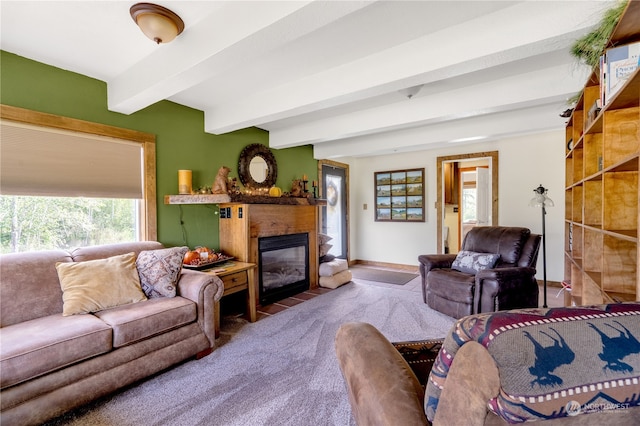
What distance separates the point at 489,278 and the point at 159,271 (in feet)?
9.96

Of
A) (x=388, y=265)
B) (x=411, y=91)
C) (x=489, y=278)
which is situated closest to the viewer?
(x=489, y=278)

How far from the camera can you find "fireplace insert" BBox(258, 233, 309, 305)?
12.1 feet

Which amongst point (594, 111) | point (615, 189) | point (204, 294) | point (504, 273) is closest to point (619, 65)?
point (594, 111)

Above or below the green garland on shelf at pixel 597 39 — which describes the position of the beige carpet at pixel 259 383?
below

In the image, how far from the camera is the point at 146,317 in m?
2.07

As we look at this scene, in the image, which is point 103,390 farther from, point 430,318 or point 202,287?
point 430,318

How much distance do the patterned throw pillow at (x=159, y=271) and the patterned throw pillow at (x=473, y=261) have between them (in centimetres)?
302

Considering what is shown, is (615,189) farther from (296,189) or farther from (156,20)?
(296,189)

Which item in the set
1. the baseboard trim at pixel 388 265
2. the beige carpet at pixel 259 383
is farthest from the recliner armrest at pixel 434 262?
the baseboard trim at pixel 388 265

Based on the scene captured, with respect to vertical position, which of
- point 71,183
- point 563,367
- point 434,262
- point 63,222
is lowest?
point 434,262

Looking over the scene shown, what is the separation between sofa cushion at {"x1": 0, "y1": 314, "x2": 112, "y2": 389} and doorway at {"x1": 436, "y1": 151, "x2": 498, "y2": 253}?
5024 millimetres

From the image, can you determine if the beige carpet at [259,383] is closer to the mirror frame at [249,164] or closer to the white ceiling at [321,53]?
the mirror frame at [249,164]

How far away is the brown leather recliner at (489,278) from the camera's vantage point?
2855 mm

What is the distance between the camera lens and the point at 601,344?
58 centimetres
